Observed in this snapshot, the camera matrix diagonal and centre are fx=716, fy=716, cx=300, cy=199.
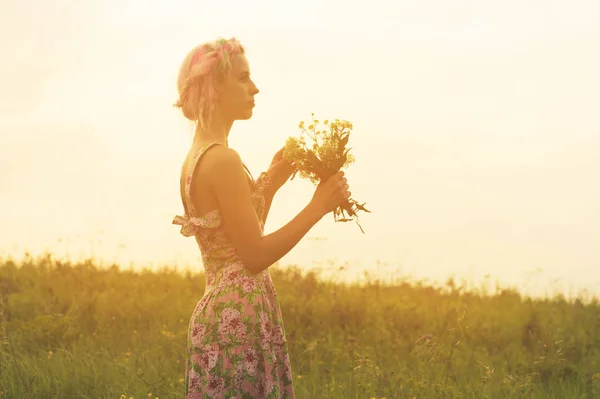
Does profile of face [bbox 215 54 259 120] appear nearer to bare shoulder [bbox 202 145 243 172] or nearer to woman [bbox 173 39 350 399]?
woman [bbox 173 39 350 399]

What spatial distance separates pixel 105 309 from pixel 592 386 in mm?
5602

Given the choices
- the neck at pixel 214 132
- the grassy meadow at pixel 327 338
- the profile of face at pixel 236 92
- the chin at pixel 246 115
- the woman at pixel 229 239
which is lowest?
the grassy meadow at pixel 327 338

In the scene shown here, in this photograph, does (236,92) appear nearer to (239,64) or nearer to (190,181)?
(239,64)

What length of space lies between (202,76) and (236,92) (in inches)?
7.3

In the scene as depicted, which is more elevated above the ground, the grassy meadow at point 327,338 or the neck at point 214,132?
the neck at point 214,132

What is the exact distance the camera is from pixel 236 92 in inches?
141

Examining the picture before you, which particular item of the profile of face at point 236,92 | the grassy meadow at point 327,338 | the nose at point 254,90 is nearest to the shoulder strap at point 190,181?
the profile of face at point 236,92

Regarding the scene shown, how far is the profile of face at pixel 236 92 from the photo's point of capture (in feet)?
11.7

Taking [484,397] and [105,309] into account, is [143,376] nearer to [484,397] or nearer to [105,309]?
[105,309]

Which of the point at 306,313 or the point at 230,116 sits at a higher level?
the point at 230,116

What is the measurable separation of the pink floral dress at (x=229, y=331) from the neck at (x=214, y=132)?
0.41 feet

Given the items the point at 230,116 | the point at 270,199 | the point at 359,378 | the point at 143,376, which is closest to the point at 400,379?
the point at 359,378

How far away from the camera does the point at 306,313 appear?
8148 millimetres

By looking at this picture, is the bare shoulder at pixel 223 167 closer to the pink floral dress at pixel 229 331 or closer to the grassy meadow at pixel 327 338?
the pink floral dress at pixel 229 331
